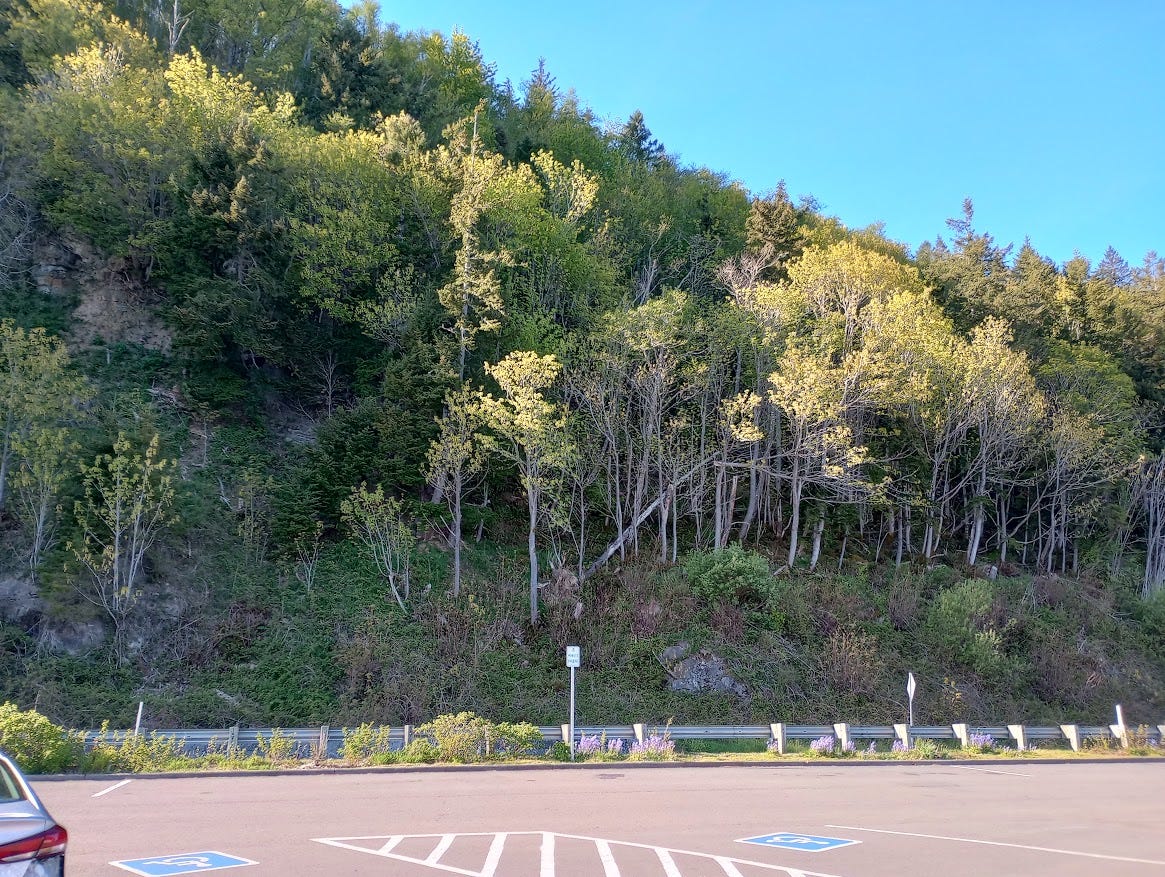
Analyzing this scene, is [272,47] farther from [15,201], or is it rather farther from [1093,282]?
[1093,282]

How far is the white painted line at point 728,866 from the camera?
7.81m

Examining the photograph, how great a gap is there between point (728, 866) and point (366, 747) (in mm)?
10760

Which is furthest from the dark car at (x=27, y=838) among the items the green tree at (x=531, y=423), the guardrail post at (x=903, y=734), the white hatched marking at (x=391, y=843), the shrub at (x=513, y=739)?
the green tree at (x=531, y=423)

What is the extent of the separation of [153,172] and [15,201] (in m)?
6.27

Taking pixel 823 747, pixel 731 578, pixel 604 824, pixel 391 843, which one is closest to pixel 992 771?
pixel 823 747

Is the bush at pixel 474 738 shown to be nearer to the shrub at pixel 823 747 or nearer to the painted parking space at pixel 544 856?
the shrub at pixel 823 747

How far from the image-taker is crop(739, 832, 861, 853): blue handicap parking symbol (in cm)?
919

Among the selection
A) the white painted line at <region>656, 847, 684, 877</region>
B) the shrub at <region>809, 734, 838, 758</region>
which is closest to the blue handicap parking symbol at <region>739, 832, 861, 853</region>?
the white painted line at <region>656, 847, 684, 877</region>

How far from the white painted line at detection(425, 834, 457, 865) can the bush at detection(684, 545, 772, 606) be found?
18.8m

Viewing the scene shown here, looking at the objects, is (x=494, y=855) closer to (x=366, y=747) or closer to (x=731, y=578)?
(x=366, y=747)

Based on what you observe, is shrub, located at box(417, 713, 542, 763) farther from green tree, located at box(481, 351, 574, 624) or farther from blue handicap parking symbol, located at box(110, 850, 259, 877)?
green tree, located at box(481, 351, 574, 624)

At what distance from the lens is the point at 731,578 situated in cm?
2734

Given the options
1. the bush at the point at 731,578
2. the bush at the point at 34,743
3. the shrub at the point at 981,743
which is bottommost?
the shrub at the point at 981,743

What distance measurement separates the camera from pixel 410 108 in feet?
140
